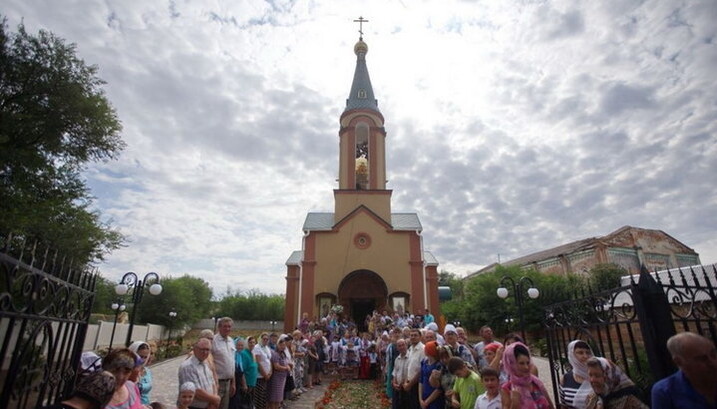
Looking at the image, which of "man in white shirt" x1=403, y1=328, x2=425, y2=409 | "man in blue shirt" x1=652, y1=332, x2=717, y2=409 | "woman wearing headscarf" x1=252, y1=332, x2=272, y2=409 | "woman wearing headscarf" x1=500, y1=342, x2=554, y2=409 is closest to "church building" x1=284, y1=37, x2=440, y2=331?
"woman wearing headscarf" x1=252, y1=332, x2=272, y2=409

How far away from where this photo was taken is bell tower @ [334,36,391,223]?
72.2 ft

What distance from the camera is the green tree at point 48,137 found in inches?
498

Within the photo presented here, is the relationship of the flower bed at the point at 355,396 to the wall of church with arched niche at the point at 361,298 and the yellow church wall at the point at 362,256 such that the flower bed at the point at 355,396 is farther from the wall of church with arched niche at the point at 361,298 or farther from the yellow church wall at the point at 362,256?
the yellow church wall at the point at 362,256

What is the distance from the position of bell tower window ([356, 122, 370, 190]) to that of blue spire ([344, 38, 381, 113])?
1457 millimetres

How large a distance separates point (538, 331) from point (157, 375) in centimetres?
2302

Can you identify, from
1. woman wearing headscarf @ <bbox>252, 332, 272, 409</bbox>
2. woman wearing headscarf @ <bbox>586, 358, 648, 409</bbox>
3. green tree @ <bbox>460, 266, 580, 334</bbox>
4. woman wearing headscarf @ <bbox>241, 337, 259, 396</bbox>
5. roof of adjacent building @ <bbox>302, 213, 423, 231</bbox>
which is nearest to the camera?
woman wearing headscarf @ <bbox>586, 358, 648, 409</bbox>

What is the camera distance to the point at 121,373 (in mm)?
3250

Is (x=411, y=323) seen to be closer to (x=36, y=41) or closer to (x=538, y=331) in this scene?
(x=538, y=331)

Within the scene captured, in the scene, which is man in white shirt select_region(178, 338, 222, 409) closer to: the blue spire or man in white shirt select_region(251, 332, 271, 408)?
man in white shirt select_region(251, 332, 271, 408)

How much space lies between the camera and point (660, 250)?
3378 centimetres

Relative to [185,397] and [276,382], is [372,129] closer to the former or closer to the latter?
[276,382]

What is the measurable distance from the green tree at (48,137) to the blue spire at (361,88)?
45.0ft

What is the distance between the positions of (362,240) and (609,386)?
17953 millimetres

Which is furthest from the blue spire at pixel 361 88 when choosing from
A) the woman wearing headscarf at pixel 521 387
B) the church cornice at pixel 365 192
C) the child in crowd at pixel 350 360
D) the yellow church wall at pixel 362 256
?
the woman wearing headscarf at pixel 521 387
